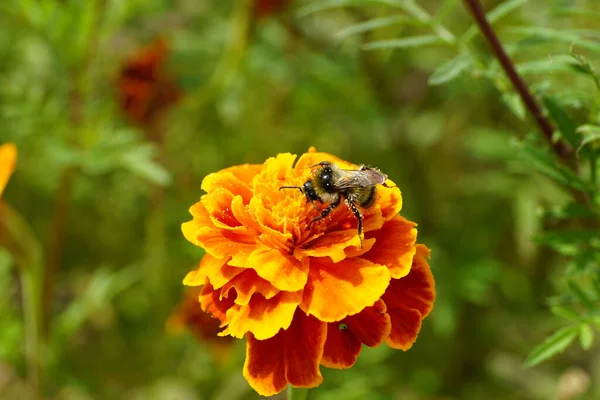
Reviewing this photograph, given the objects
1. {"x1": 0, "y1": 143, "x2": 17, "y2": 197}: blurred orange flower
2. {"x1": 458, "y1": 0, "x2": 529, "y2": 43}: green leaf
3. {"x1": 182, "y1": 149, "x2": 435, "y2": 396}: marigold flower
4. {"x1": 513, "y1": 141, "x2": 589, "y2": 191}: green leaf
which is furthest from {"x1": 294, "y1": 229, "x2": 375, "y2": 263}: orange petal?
{"x1": 0, "y1": 143, "x2": 17, "y2": 197}: blurred orange flower

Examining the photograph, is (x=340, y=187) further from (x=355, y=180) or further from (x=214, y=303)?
(x=214, y=303)

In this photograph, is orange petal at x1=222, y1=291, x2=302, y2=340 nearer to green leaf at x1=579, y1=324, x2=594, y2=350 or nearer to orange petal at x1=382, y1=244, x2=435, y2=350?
orange petal at x1=382, y1=244, x2=435, y2=350

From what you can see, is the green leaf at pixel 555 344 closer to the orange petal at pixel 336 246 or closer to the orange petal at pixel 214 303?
the orange petal at pixel 336 246

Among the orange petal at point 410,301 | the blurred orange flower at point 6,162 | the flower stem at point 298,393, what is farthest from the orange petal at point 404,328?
the blurred orange flower at point 6,162

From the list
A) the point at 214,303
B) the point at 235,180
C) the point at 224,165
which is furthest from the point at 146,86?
the point at 214,303

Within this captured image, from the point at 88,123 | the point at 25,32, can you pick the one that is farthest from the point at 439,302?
the point at 25,32

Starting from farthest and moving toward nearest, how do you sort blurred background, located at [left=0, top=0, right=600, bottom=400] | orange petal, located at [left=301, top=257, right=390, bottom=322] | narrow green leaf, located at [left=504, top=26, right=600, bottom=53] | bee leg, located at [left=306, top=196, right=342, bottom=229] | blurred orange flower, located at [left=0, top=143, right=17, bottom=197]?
1. blurred background, located at [left=0, top=0, right=600, bottom=400]
2. blurred orange flower, located at [left=0, top=143, right=17, bottom=197]
3. narrow green leaf, located at [left=504, top=26, right=600, bottom=53]
4. bee leg, located at [left=306, top=196, right=342, bottom=229]
5. orange petal, located at [left=301, top=257, right=390, bottom=322]
